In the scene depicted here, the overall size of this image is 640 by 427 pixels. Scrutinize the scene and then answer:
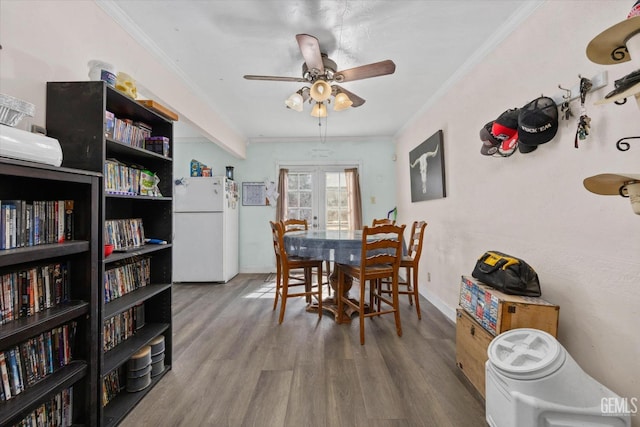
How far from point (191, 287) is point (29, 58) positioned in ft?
11.1

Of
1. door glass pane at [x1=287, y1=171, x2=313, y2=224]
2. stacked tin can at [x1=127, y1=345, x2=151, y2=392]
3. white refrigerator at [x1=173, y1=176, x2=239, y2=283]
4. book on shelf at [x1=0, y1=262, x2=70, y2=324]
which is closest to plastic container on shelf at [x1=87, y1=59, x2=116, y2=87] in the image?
book on shelf at [x1=0, y1=262, x2=70, y2=324]

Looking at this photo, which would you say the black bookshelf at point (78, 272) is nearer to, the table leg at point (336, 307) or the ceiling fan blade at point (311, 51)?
the ceiling fan blade at point (311, 51)

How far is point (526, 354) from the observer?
1.20 meters

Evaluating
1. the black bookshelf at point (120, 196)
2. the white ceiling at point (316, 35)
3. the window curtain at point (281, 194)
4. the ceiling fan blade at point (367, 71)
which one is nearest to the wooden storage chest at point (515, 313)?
the ceiling fan blade at point (367, 71)

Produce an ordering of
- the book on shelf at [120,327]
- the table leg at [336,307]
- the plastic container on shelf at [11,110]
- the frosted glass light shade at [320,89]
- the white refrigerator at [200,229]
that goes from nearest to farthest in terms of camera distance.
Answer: the plastic container on shelf at [11,110] → the book on shelf at [120,327] → the frosted glass light shade at [320,89] → the table leg at [336,307] → the white refrigerator at [200,229]

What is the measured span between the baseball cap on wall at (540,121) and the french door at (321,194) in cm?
345

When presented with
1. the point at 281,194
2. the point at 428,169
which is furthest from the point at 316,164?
the point at 428,169

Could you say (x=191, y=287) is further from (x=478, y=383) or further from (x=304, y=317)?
(x=478, y=383)

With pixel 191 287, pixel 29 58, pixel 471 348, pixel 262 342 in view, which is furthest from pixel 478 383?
pixel 191 287

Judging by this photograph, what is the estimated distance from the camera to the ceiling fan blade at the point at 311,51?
1683 millimetres

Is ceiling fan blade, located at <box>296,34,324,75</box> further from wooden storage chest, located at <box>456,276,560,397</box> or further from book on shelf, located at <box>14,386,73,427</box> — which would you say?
book on shelf, located at <box>14,386,73,427</box>

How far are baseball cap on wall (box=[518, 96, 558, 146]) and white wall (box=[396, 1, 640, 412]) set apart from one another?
0.22ft

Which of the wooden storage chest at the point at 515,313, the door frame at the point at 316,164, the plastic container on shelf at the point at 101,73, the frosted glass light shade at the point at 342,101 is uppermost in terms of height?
the frosted glass light shade at the point at 342,101

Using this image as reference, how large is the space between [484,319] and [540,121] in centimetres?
117
